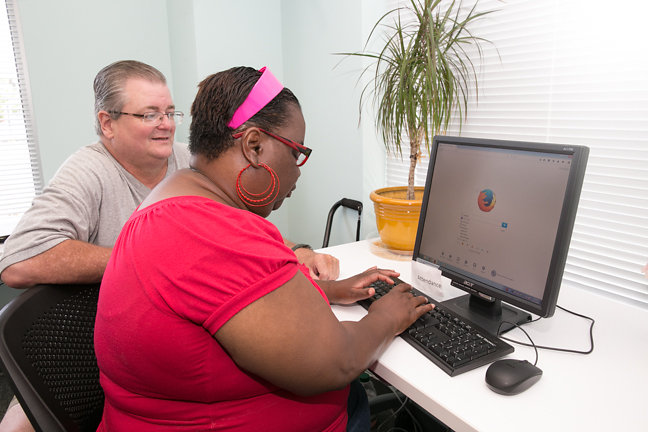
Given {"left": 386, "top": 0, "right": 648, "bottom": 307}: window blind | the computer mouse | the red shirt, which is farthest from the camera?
{"left": 386, "top": 0, "right": 648, "bottom": 307}: window blind

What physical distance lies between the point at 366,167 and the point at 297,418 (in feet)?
5.32

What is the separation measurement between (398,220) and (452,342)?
2.45 feet

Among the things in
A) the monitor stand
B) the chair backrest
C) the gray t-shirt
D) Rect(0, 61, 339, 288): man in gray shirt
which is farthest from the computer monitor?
the gray t-shirt

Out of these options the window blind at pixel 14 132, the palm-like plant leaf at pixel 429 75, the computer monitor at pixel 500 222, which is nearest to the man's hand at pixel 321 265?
the computer monitor at pixel 500 222

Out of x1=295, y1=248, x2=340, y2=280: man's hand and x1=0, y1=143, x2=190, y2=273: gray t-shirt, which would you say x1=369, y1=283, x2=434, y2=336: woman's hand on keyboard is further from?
x1=0, y1=143, x2=190, y2=273: gray t-shirt

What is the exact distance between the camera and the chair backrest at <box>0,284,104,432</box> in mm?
795

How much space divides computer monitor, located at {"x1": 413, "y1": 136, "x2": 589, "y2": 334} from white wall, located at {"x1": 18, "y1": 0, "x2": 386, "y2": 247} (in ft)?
3.62

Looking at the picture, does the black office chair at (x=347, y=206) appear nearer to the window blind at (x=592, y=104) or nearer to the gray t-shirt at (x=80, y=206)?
the window blind at (x=592, y=104)

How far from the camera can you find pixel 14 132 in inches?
104

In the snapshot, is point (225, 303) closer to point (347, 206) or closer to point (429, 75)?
point (429, 75)

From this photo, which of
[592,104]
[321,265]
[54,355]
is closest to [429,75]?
[592,104]

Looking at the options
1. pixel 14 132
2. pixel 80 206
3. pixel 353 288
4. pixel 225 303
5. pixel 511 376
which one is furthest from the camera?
pixel 14 132

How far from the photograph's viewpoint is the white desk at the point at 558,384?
0.83 m

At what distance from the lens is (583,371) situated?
975 millimetres
